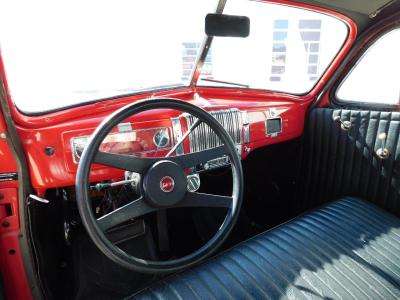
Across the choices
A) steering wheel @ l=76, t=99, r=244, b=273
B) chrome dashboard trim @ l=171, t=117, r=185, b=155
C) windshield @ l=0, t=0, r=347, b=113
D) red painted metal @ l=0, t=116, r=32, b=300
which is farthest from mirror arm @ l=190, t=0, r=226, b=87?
red painted metal @ l=0, t=116, r=32, b=300

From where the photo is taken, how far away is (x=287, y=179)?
2486 mm

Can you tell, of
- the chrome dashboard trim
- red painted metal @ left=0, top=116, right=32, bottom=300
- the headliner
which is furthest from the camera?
the headliner

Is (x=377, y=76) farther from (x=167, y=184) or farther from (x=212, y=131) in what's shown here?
(x=167, y=184)

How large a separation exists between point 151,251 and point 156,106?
0.94m

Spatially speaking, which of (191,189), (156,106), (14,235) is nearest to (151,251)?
(191,189)

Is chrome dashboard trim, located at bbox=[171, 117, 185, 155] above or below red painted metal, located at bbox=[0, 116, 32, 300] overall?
above

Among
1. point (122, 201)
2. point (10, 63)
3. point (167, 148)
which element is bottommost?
point (122, 201)

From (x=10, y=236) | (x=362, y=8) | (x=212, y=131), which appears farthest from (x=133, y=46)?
(x=362, y=8)

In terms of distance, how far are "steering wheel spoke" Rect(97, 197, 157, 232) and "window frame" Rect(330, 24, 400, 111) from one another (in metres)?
1.70

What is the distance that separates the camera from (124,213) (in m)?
1.18

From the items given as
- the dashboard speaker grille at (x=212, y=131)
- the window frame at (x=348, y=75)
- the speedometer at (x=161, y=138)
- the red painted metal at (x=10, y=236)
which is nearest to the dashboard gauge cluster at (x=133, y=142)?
the speedometer at (x=161, y=138)

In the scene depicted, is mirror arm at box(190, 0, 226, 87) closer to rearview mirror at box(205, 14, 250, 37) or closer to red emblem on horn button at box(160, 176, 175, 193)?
rearview mirror at box(205, 14, 250, 37)

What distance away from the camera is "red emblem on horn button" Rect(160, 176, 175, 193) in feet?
3.96

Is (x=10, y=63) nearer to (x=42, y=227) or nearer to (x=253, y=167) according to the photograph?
(x=42, y=227)
